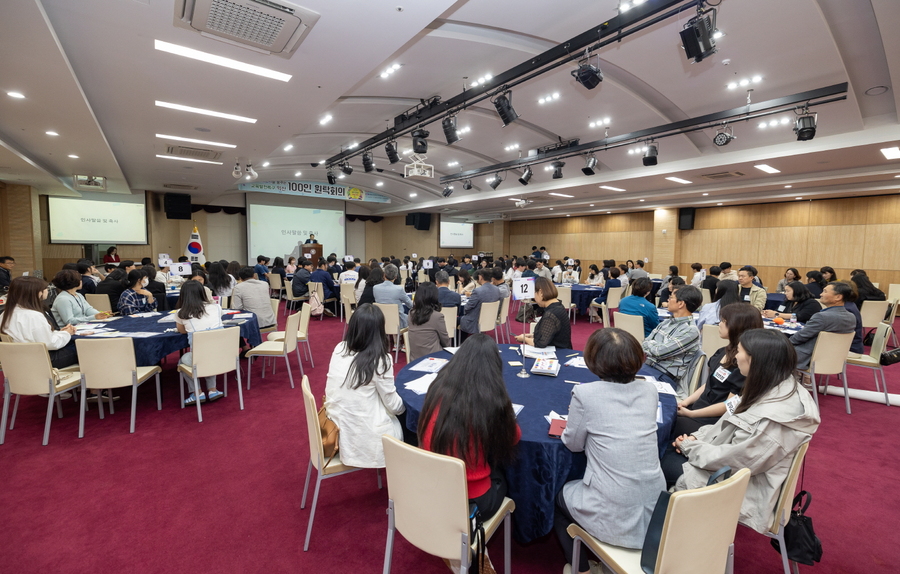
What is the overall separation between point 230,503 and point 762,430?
10.0 feet

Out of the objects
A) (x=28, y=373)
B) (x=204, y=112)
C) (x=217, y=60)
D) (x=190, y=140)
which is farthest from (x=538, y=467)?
(x=190, y=140)

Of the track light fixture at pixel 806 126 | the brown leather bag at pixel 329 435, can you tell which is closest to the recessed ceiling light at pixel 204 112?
the brown leather bag at pixel 329 435

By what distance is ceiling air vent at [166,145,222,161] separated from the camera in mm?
7238

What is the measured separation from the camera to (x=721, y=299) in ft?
14.1

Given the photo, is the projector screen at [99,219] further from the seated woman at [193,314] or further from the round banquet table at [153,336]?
the seated woman at [193,314]

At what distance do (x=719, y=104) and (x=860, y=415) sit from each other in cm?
495

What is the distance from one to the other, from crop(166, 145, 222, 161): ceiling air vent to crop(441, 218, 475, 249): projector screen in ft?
41.6

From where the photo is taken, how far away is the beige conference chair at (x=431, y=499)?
1.46 metres

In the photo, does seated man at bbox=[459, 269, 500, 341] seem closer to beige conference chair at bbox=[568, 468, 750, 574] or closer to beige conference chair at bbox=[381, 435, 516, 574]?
beige conference chair at bbox=[381, 435, 516, 574]

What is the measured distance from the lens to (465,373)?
1721mm

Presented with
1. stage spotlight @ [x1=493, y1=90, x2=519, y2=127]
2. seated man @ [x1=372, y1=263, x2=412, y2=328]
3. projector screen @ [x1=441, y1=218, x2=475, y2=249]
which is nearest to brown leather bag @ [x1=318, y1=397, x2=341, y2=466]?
seated man @ [x1=372, y1=263, x2=412, y2=328]

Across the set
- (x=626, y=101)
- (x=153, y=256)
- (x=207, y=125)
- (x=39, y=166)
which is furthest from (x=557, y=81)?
(x=153, y=256)

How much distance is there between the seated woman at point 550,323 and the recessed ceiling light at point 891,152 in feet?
24.0

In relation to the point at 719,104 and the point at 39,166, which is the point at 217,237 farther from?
the point at 719,104
